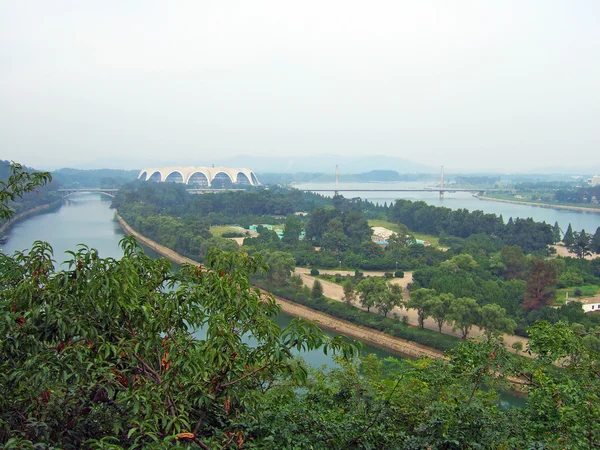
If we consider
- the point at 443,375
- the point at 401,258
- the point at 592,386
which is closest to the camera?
the point at 592,386

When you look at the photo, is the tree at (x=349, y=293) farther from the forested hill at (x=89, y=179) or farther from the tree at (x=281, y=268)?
the forested hill at (x=89, y=179)

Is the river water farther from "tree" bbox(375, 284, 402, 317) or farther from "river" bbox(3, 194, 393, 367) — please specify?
"tree" bbox(375, 284, 402, 317)

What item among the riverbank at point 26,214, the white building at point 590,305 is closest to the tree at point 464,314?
the white building at point 590,305

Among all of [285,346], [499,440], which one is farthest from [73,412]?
[499,440]

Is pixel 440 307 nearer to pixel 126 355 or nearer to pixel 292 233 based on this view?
pixel 126 355

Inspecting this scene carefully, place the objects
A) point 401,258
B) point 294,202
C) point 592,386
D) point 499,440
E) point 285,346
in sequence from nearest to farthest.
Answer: point 285,346, point 499,440, point 592,386, point 401,258, point 294,202

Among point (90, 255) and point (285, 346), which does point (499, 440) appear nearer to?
point (285, 346)
